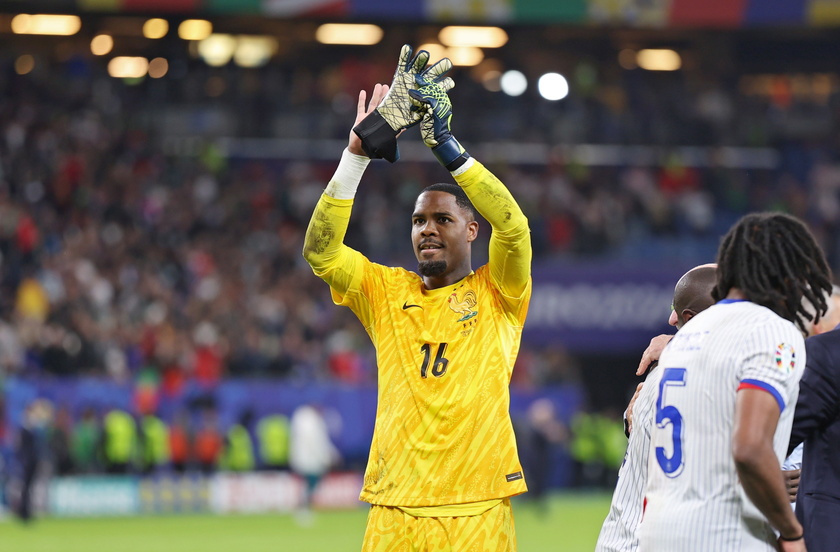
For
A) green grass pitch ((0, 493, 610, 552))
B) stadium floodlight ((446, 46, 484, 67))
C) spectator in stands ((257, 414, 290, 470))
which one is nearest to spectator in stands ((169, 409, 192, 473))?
green grass pitch ((0, 493, 610, 552))

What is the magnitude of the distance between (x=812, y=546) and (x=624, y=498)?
0.77 meters

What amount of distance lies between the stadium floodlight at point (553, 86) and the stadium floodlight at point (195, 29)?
803 cm

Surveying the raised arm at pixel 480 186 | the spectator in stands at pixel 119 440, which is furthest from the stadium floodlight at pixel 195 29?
the raised arm at pixel 480 186

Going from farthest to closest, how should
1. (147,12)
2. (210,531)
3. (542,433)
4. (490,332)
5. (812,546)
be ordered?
(147,12) < (542,433) < (210,531) < (490,332) < (812,546)

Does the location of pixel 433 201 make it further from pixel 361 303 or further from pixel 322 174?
pixel 322 174

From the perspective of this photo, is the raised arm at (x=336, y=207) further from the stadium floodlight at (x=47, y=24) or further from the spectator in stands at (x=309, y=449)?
the stadium floodlight at (x=47, y=24)

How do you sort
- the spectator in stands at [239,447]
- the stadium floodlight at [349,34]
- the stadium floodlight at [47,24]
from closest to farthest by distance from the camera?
the spectator in stands at [239,447] < the stadium floodlight at [47,24] < the stadium floodlight at [349,34]

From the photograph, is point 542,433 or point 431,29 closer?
point 542,433

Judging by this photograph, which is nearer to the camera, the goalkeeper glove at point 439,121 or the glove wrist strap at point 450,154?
the goalkeeper glove at point 439,121

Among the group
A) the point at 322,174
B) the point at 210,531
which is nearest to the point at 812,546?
the point at 210,531

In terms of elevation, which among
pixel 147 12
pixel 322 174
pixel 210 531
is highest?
pixel 147 12

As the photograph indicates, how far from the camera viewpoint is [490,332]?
17.5 feet

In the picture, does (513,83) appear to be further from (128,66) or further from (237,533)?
(237,533)

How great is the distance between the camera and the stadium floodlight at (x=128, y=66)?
93.1ft
